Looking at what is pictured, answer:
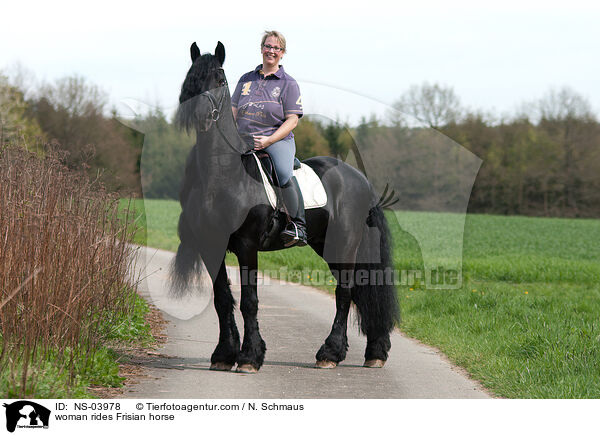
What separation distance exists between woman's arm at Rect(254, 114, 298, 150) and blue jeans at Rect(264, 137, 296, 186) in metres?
0.10

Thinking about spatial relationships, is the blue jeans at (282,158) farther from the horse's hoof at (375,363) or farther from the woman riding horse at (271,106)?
the horse's hoof at (375,363)

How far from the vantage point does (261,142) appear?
6.57m

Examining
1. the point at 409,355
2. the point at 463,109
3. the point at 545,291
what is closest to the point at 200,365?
the point at 409,355

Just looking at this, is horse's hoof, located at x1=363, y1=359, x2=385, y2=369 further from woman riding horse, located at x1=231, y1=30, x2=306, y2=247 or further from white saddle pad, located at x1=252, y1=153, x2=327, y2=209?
woman riding horse, located at x1=231, y1=30, x2=306, y2=247

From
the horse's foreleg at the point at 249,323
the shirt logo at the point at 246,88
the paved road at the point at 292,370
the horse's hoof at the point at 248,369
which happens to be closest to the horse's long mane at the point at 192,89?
the shirt logo at the point at 246,88

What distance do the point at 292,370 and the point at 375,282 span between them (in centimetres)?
142

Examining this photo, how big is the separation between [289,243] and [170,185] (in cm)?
141

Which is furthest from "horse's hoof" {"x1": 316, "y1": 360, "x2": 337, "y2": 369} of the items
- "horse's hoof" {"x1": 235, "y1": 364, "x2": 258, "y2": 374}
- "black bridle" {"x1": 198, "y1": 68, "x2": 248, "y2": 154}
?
"black bridle" {"x1": 198, "y1": 68, "x2": 248, "y2": 154}

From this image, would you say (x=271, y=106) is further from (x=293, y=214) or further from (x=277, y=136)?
(x=293, y=214)

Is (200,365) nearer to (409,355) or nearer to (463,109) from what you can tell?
(409,355)

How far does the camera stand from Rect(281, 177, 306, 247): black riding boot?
6.86 meters

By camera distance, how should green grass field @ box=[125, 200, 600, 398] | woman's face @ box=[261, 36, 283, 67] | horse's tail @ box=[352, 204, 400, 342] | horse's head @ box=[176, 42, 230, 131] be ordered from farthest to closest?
horse's tail @ box=[352, 204, 400, 342] < woman's face @ box=[261, 36, 283, 67] < green grass field @ box=[125, 200, 600, 398] < horse's head @ box=[176, 42, 230, 131]

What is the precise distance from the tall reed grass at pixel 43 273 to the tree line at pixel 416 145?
67 centimetres

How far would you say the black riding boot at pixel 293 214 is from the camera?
6.86 metres
